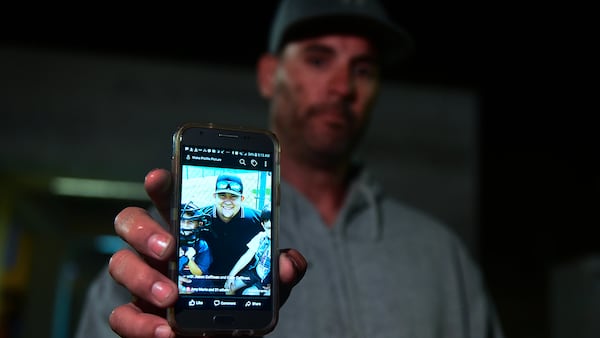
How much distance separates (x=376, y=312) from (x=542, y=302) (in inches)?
63.9

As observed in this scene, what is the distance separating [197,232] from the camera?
2.12 feet

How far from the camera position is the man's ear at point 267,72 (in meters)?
1.34

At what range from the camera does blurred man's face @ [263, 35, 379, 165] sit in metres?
1.14

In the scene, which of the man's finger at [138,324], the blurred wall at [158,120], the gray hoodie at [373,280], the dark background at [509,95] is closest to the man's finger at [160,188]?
the man's finger at [138,324]

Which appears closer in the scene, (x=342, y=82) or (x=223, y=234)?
(x=223, y=234)

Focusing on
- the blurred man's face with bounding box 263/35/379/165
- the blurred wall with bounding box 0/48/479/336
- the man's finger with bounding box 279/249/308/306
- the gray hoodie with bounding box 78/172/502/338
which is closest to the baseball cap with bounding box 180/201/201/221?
the man's finger with bounding box 279/249/308/306

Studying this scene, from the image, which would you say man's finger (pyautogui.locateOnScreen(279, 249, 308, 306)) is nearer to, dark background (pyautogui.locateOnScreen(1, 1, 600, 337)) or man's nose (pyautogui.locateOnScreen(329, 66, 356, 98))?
man's nose (pyautogui.locateOnScreen(329, 66, 356, 98))

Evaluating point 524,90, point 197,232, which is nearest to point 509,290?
point 524,90

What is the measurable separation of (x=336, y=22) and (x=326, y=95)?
6.9 inches

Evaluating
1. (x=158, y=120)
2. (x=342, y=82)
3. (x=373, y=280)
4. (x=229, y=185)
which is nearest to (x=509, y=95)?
(x=158, y=120)

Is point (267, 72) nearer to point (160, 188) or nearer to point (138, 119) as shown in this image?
point (160, 188)

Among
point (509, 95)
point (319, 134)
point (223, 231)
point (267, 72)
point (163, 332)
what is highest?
point (509, 95)

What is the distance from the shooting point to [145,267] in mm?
604

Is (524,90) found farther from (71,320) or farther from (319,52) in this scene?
(71,320)
